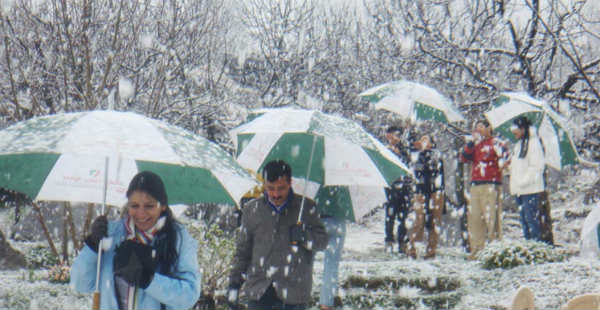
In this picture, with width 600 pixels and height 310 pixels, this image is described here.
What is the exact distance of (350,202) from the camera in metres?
5.82

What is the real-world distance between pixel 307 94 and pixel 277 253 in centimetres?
1659

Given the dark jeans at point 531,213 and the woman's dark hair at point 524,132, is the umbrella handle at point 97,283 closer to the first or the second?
the woman's dark hair at point 524,132

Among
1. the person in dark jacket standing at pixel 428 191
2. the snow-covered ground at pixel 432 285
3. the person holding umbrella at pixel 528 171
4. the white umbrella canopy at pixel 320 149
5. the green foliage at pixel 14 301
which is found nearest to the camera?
the white umbrella canopy at pixel 320 149

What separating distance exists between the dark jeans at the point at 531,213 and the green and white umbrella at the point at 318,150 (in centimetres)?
446

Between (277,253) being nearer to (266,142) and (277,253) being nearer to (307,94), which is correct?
(266,142)

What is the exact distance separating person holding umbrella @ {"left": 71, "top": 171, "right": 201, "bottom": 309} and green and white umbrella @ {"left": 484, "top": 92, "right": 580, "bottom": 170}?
6351 millimetres

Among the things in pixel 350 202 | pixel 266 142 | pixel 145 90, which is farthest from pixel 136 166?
pixel 145 90

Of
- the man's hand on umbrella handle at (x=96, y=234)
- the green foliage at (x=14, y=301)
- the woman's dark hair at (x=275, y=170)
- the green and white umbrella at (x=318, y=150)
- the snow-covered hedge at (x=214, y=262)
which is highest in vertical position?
the green and white umbrella at (x=318, y=150)

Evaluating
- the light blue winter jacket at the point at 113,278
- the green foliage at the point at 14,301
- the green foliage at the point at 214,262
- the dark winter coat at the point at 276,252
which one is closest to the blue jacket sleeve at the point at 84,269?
the light blue winter jacket at the point at 113,278

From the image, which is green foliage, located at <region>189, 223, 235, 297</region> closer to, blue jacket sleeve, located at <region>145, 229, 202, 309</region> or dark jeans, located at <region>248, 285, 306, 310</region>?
dark jeans, located at <region>248, 285, 306, 310</region>

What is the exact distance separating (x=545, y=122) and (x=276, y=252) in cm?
532

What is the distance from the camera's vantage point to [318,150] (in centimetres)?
553

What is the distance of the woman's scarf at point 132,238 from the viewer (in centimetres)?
310

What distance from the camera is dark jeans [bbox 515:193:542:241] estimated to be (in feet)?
29.8
